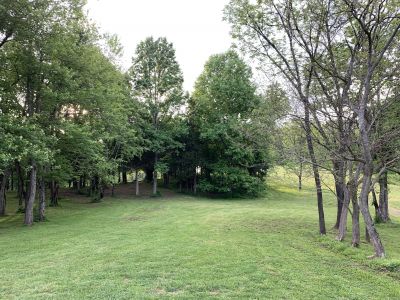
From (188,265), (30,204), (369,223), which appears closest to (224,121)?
(30,204)

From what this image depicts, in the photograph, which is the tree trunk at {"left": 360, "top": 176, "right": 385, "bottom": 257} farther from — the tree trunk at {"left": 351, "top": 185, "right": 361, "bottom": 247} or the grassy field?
the tree trunk at {"left": 351, "top": 185, "right": 361, "bottom": 247}

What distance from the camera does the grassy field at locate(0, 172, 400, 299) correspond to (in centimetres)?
602

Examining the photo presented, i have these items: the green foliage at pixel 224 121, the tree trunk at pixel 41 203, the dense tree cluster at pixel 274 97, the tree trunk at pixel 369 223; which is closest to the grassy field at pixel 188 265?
the tree trunk at pixel 369 223

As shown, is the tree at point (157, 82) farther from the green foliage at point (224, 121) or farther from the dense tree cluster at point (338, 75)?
the dense tree cluster at point (338, 75)

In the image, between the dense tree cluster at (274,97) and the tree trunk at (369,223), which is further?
the dense tree cluster at (274,97)

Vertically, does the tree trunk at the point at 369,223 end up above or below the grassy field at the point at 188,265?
above

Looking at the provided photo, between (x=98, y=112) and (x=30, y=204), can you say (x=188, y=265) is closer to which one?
(x=30, y=204)

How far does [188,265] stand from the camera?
7746 millimetres

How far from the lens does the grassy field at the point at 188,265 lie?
602cm

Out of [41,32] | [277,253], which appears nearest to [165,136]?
[41,32]

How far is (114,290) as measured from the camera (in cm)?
593

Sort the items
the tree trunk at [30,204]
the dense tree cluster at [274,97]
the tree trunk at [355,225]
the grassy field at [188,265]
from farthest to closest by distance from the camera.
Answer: the tree trunk at [30,204], the tree trunk at [355,225], the dense tree cluster at [274,97], the grassy field at [188,265]

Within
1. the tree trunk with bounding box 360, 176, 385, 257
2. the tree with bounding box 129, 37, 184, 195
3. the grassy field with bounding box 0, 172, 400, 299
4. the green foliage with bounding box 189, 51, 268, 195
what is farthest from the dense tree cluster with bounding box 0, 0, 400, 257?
the green foliage with bounding box 189, 51, 268, 195

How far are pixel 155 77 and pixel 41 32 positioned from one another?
1955 cm
